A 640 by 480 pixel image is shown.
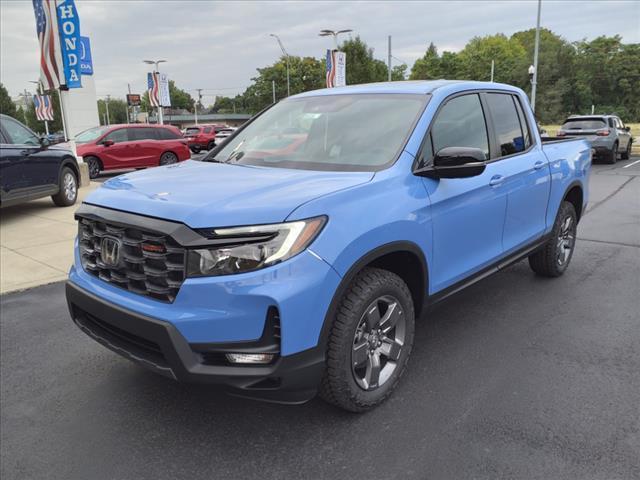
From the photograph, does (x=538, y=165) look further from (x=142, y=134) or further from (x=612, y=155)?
(x=612, y=155)

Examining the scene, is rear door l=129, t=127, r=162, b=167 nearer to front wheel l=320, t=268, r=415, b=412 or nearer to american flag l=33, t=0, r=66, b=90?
american flag l=33, t=0, r=66, b=90

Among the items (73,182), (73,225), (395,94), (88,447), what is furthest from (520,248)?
(73,182)

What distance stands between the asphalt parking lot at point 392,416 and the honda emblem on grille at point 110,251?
2.90 feet

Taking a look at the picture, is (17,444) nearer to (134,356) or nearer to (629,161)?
(134,356)

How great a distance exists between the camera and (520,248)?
14.4 ft

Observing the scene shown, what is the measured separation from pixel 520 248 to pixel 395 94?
1.71m

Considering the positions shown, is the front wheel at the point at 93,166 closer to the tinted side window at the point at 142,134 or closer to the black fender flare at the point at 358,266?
the tinted side window at the point at 142,134

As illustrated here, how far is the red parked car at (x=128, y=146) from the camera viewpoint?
1647 cm

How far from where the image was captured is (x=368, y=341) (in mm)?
2938

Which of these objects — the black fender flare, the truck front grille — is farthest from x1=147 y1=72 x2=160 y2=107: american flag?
the black fender flare

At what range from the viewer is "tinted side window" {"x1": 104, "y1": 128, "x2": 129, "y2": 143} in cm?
1683

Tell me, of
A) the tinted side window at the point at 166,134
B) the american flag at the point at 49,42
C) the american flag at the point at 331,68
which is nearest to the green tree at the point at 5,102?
the american flag at the point at 331,68

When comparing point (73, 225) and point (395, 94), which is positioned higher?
point (395, 94)

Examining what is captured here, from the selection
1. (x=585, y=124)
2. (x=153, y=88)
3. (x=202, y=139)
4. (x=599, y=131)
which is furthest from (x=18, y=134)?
(x=153, y=88)
